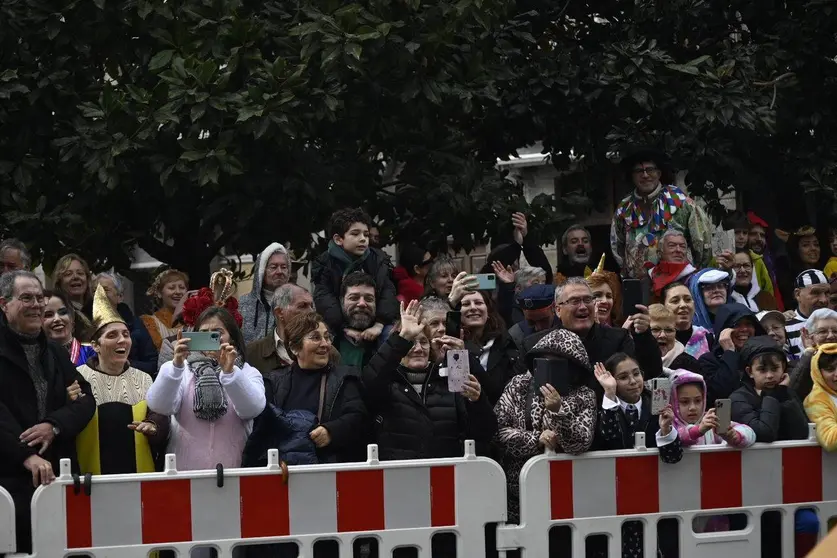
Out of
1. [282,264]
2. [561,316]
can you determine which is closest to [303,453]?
[561,316]

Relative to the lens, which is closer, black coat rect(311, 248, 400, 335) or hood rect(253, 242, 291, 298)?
black coat rect(311, 248, 400, 335)

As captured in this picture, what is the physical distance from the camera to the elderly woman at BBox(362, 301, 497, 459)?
368 inches

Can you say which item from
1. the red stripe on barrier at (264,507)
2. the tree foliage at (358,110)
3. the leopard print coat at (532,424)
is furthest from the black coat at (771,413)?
the tree foliage at (358,110)

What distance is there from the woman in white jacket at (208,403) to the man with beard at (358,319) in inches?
56.5

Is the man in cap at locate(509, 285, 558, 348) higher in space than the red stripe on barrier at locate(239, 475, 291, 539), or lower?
higher

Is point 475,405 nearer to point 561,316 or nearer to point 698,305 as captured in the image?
point 561,316

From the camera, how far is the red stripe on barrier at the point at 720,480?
947 cm

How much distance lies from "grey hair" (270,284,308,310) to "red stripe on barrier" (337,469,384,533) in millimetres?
1947

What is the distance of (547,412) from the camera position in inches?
361

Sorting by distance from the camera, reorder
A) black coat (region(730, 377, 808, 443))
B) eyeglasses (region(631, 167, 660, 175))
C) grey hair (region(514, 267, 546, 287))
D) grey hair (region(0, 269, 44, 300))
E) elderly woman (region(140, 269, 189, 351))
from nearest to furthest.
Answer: grey hair (region(0, 269, 44, 300))
black coat (region(730, 377, 808, 443))
elderly woman (region(140, 269, 189, 351))
grey hair (region(514, 267, 546, 287))
eyeglasses (region(631, 167, 660, 175))

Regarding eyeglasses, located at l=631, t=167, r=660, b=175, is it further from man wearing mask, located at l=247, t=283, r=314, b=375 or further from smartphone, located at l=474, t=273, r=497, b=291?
man wearing mask, located at l=247, t=283, r=314, b=375

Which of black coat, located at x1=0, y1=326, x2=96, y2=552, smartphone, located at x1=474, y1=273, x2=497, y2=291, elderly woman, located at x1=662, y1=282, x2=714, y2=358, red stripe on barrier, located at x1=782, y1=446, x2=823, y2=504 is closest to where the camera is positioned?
black coat, located at x1=0, y1=326, x2=96, y2=552

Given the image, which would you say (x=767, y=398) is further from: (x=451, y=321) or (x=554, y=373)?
(x=451, y=321)

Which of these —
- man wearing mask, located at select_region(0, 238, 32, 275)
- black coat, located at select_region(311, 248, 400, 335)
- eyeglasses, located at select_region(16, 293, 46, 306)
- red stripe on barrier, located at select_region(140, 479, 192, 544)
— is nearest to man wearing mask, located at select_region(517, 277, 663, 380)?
black coat, located at select_region(311, 248, 400, 335)
